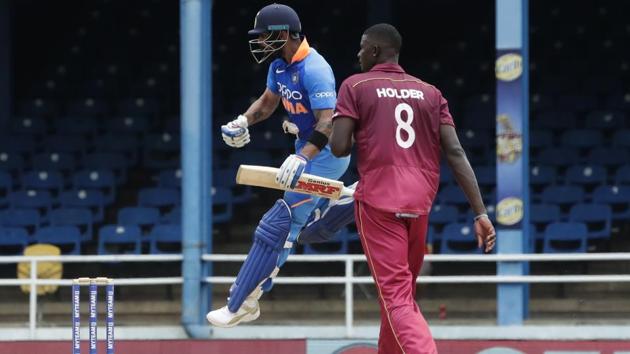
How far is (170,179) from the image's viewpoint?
15289 millimetres

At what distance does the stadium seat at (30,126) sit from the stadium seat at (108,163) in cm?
95

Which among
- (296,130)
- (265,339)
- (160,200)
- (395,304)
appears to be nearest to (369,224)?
(395,304)

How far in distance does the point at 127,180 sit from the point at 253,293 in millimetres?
7782

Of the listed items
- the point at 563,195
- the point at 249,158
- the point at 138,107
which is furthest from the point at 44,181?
the point at 563,195

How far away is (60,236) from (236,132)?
613 centimetres

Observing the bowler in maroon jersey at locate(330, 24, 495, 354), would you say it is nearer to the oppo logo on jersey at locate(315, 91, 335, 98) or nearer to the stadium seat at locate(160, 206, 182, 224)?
the oppo logo on jersey at locate(315, 91, 335, 98)

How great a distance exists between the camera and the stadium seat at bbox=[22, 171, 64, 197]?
49.5 feet

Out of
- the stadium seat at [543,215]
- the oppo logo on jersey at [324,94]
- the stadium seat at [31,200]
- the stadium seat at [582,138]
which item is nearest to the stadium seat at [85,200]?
the stadium seat at [31,200]

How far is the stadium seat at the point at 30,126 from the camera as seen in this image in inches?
640

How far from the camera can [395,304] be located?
686cm

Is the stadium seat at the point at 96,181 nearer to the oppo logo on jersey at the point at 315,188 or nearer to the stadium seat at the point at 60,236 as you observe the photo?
the stadium seat at the point at 60,236

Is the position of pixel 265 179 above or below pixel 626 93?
below

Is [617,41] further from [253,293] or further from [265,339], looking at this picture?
[253,293]

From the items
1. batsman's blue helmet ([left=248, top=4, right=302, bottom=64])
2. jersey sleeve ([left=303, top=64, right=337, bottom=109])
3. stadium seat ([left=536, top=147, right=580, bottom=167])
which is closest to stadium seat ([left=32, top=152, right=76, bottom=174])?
stadium seat ([left=536, top=147, right=580, bottom=167])
